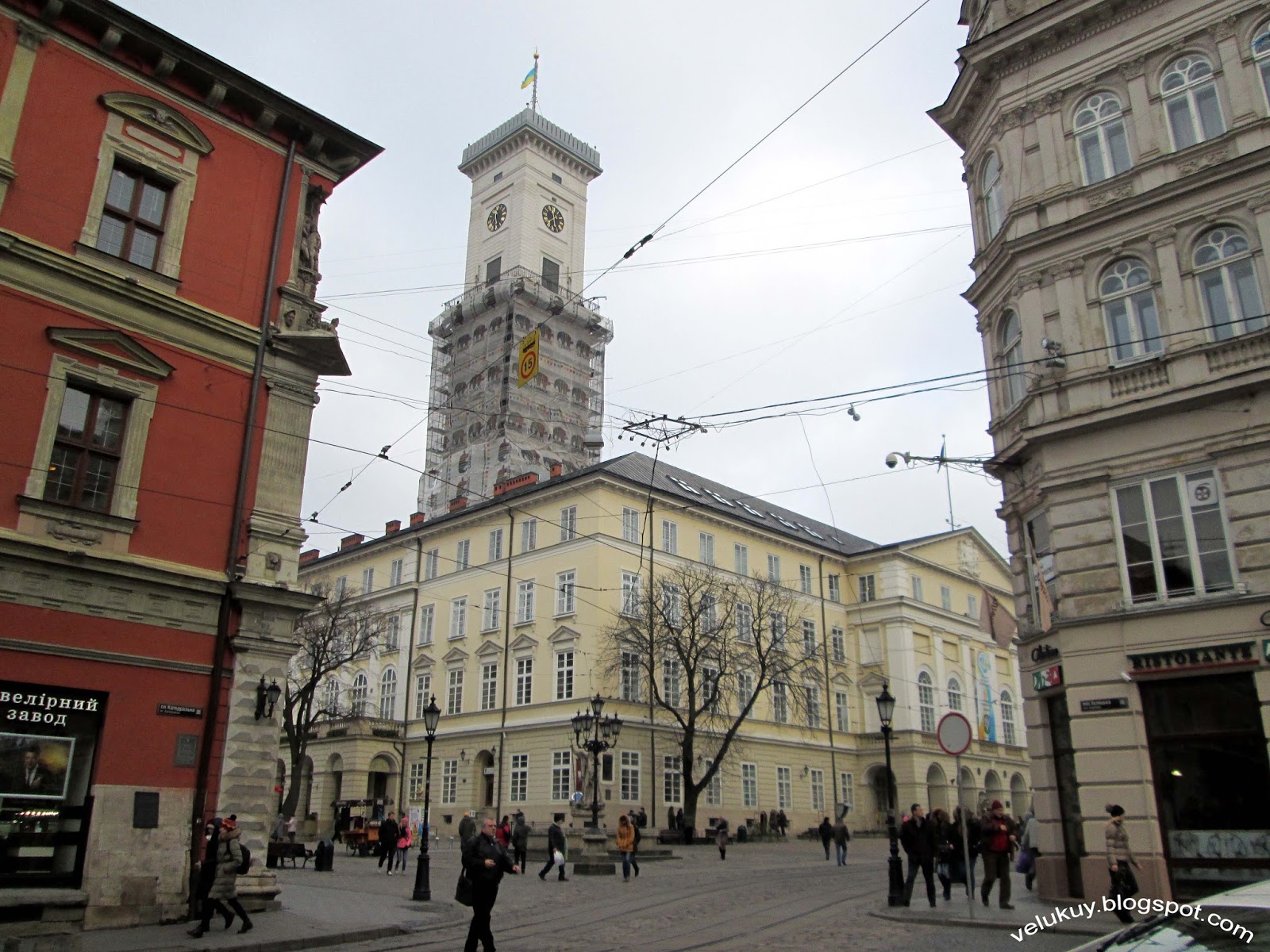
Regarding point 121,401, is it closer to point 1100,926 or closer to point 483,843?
point 483,843

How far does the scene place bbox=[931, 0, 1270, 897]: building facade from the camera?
1563 cm

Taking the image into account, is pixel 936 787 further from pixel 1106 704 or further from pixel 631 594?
pixel 1106 704

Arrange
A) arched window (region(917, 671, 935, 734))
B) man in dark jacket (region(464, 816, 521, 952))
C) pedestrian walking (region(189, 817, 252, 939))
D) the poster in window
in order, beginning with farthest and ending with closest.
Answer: arched window (region(917, 671, 935, 734)), the poster in window, pedestrian walking (region(189, 817, 252, 939)), man in dark jacket (region(464, 816, 521, 952))

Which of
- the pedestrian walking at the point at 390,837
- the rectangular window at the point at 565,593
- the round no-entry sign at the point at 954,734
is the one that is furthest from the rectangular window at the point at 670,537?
the round no-entry sign at the point at 954,734

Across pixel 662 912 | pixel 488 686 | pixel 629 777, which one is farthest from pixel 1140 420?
pixel 488 686

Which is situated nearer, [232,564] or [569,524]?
[232,564]

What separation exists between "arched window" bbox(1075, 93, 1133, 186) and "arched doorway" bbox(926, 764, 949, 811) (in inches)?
1725

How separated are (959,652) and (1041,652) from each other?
45518 millimetres

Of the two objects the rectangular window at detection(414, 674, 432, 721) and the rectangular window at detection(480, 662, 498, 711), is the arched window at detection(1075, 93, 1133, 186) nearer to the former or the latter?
the rectangular window at detection(480, 662, 498, 711)

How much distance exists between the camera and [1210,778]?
15453 millimetres

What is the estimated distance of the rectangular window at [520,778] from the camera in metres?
45.0

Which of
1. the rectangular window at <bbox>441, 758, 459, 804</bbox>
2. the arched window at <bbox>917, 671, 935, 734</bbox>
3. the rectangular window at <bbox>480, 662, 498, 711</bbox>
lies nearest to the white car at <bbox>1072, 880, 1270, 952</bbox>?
the rectangular window at <bbox>480, 662, 498, 711</bbox>

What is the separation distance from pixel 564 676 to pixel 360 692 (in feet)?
56.6

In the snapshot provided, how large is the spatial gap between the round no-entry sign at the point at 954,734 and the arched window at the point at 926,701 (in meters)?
43.9
